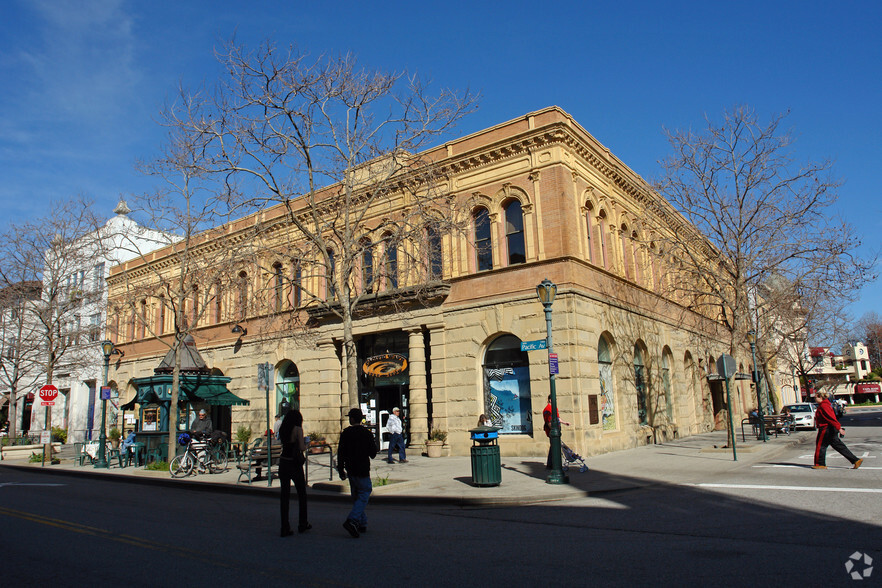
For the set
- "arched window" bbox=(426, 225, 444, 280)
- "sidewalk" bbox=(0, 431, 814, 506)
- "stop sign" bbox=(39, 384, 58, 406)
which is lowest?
"sidewalk" bbox=(0, 431, 814, 506)

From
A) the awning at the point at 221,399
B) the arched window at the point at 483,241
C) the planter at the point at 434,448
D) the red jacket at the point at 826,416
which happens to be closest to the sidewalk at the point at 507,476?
the planter at the point at 434,448

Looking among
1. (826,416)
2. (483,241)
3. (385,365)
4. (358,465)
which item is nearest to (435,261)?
(483,241)

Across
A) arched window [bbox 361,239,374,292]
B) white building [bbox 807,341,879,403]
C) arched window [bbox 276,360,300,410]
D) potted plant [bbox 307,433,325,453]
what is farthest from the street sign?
white building [bbox 807,341,879,403]

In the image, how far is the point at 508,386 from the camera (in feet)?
68.4

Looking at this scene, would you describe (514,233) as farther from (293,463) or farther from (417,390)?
(293,463)

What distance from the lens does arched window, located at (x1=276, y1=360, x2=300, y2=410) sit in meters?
27.9

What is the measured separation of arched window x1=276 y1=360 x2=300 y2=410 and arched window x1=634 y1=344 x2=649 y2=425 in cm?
1424

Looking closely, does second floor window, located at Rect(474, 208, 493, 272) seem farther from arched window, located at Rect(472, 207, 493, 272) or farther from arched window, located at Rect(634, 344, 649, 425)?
arched window, located at Rect(634, 344, 649, 425)

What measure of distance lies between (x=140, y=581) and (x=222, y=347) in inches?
1035

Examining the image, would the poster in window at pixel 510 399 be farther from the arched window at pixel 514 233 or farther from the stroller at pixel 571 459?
the stroller at pixel 571 459

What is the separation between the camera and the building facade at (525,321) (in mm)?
20062

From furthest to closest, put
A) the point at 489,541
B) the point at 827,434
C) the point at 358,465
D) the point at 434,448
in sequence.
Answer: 1. the point at 434,448
2. the point at 827,434
3. the point at 358,465
4. the point at 489,541

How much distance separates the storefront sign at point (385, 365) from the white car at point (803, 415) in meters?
20.5

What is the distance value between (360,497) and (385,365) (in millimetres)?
15440
